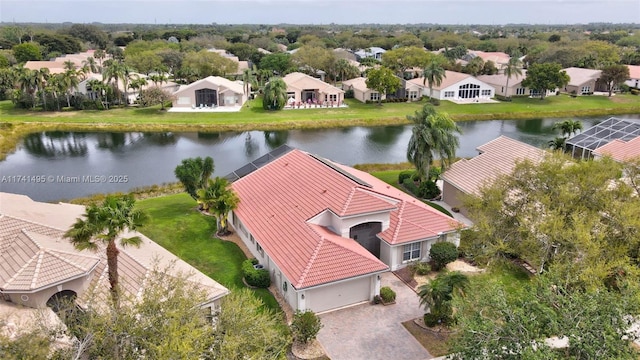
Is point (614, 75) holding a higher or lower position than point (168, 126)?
higher

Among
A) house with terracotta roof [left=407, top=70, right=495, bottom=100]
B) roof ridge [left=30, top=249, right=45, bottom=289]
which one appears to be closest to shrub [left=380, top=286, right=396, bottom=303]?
roof ridge [left=30, top=249, right=45, bottom=289]

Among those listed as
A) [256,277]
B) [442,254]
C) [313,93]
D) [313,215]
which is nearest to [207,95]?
[313,93]

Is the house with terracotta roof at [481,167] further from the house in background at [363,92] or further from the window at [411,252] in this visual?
the house in background at [363,92]

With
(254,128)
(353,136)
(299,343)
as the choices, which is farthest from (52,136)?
(299,343)

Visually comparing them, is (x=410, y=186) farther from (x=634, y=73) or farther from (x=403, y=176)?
(x=634, y=73)

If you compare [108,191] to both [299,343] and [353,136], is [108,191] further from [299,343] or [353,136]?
[353,136]

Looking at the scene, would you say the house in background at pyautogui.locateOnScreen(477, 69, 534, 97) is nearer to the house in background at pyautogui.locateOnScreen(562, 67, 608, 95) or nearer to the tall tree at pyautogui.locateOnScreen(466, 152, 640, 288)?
the house in background at pyautogui.locateOnScreen(562, 67, 608, 95)

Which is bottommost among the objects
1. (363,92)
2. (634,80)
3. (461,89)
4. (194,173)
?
(194,173)
